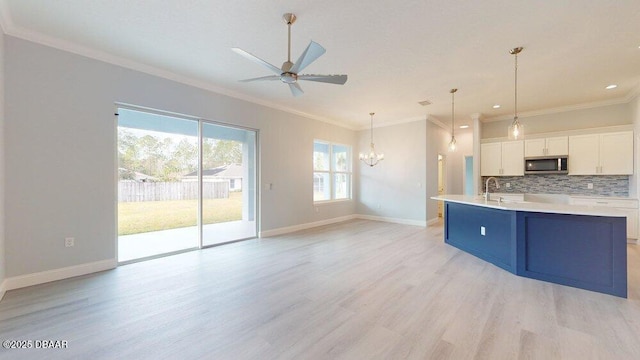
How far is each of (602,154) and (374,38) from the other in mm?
5711

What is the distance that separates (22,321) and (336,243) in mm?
4002

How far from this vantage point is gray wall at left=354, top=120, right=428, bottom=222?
21.9 feet

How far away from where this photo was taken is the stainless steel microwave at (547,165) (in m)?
5.46

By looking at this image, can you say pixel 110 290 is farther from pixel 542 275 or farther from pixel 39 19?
pixel 542 275

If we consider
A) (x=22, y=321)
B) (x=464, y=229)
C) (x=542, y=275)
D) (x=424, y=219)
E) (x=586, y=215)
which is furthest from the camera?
(x=424, y=219)

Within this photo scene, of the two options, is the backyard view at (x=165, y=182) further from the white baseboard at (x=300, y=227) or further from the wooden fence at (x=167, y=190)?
the white baseboard at (x=300, y=227)

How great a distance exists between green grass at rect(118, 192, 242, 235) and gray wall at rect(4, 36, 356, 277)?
0.97 ft

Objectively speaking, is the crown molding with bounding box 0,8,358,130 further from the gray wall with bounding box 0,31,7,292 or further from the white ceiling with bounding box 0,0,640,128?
the gray wall with bounding box 0,31,7,292

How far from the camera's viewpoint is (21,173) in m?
2.93

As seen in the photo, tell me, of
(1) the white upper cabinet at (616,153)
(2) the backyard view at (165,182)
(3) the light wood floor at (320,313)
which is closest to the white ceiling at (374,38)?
(1) the white upper cabinet at (616,153)

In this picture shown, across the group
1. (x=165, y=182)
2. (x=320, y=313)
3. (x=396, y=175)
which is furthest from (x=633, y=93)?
(x=165, y=182)

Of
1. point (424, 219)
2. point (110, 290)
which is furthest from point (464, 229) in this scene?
point (110, 290)

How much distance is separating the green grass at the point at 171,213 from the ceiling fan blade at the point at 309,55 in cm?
318

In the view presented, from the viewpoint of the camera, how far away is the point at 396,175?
715 cm
